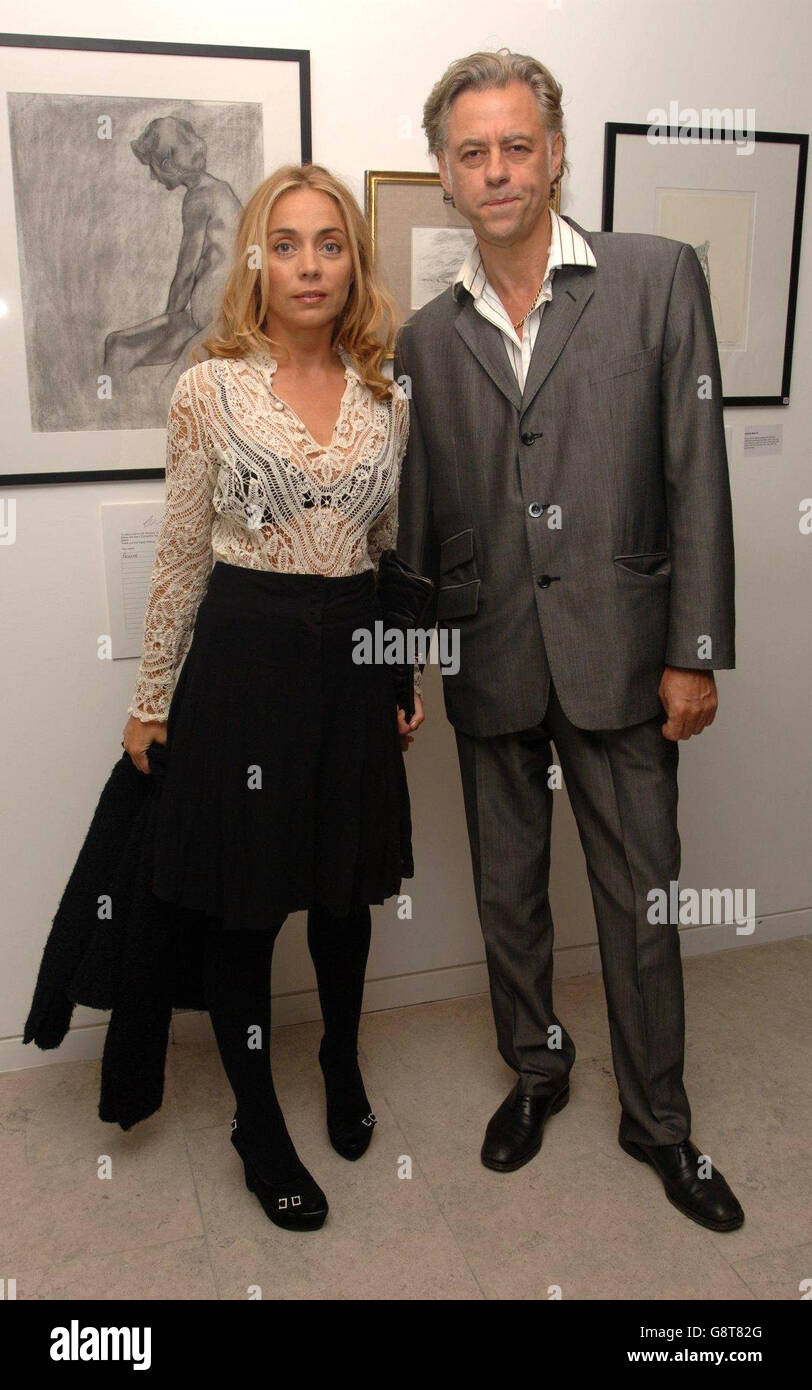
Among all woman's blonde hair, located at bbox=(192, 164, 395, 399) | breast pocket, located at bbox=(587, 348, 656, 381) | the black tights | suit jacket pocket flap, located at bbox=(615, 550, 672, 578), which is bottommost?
the black tights

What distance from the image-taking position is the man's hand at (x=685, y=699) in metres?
1.79

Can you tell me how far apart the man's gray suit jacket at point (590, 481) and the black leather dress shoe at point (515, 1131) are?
0.69 m

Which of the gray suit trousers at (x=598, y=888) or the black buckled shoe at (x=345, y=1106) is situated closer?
the gray suit trousers at (x=598, y=888)

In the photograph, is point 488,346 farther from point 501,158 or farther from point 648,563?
point 648,563

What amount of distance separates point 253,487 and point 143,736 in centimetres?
44

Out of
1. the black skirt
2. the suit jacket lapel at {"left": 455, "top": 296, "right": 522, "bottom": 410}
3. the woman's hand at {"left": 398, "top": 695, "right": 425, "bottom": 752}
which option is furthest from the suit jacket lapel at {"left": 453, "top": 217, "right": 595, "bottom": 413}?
the woman's hand at {"left": 398, "top": 695, "right": 425, "bottom": 752}

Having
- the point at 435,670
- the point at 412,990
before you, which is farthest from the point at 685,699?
the point at 412,990

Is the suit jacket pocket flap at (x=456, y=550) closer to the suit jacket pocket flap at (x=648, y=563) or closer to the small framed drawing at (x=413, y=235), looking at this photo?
the suit jacket pocket flap at (x=648, y=563)

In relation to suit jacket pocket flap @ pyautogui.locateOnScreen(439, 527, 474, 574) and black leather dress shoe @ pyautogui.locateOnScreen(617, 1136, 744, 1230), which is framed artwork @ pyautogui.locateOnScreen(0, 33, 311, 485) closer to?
suit jacket pocket flap @ pyautogui.locateOnScreen(439, 527, 474, 574)

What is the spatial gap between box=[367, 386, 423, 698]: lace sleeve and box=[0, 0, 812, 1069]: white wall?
491mm

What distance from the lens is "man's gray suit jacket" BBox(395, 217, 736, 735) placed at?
172 cm

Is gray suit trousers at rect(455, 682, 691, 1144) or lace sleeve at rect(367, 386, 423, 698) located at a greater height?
lace sleeve at rect(367, 386, 423, 698)

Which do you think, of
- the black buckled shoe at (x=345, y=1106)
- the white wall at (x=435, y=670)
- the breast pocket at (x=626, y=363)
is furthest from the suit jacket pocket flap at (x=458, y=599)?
the black buckled shoe at (x=345, y=1106)

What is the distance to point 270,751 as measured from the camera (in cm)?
168
